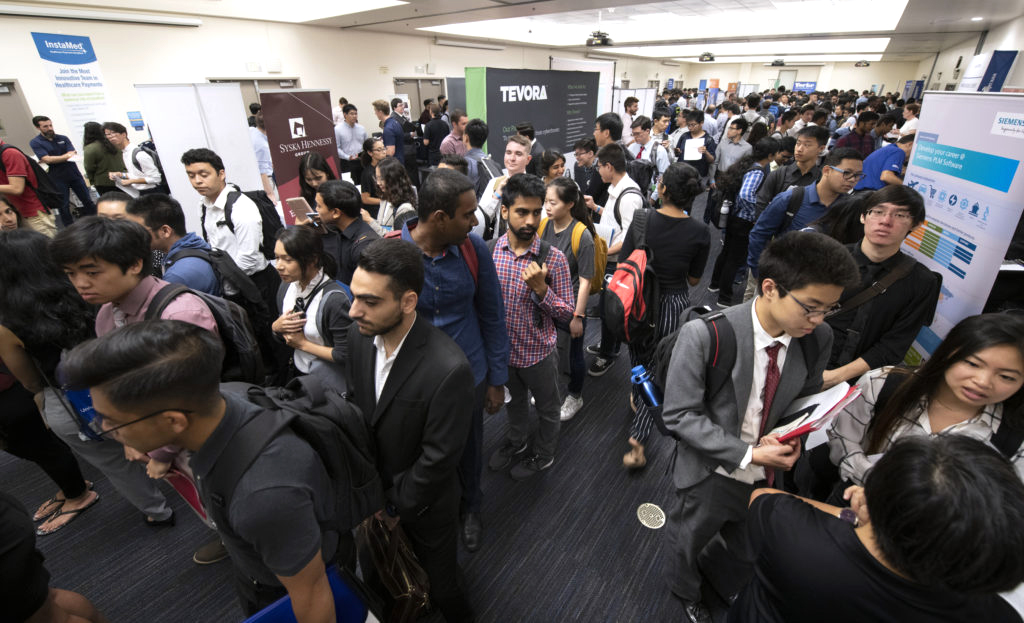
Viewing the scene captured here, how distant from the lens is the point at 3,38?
6.25m

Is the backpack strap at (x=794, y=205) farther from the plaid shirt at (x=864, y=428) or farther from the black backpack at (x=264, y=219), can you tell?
the black backpack at (x=264, y=219)

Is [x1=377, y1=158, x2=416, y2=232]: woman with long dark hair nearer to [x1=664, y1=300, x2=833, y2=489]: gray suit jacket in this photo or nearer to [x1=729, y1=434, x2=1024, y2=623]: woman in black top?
[x1=664, y1=300, x2=833, y2=489]: gray suit jacket

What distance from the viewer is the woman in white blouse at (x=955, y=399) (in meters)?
1.27

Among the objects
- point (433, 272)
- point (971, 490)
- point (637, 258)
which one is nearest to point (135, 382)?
point (433, 272)

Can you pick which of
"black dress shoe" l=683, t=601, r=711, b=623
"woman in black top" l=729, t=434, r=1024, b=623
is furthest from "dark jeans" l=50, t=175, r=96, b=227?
"woman in black top" l=729, t=434, r=1024, b=623

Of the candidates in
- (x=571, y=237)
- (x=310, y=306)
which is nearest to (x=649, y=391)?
(x=571, y=237)

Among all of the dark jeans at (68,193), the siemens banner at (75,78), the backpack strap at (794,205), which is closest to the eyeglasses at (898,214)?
the backpack strap at (794,205)

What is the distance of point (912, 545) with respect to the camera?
2.71 feet

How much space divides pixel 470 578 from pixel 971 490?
78.1 inches

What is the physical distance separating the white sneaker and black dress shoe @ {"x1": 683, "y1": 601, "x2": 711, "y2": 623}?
1.38 meters

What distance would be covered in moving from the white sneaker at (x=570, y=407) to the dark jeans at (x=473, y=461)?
3.39 feet

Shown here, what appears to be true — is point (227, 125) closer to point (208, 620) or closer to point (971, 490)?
point (208, 620)

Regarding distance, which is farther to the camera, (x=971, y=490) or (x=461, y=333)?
(x=461, y=333)

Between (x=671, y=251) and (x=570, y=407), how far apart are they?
1.33m
